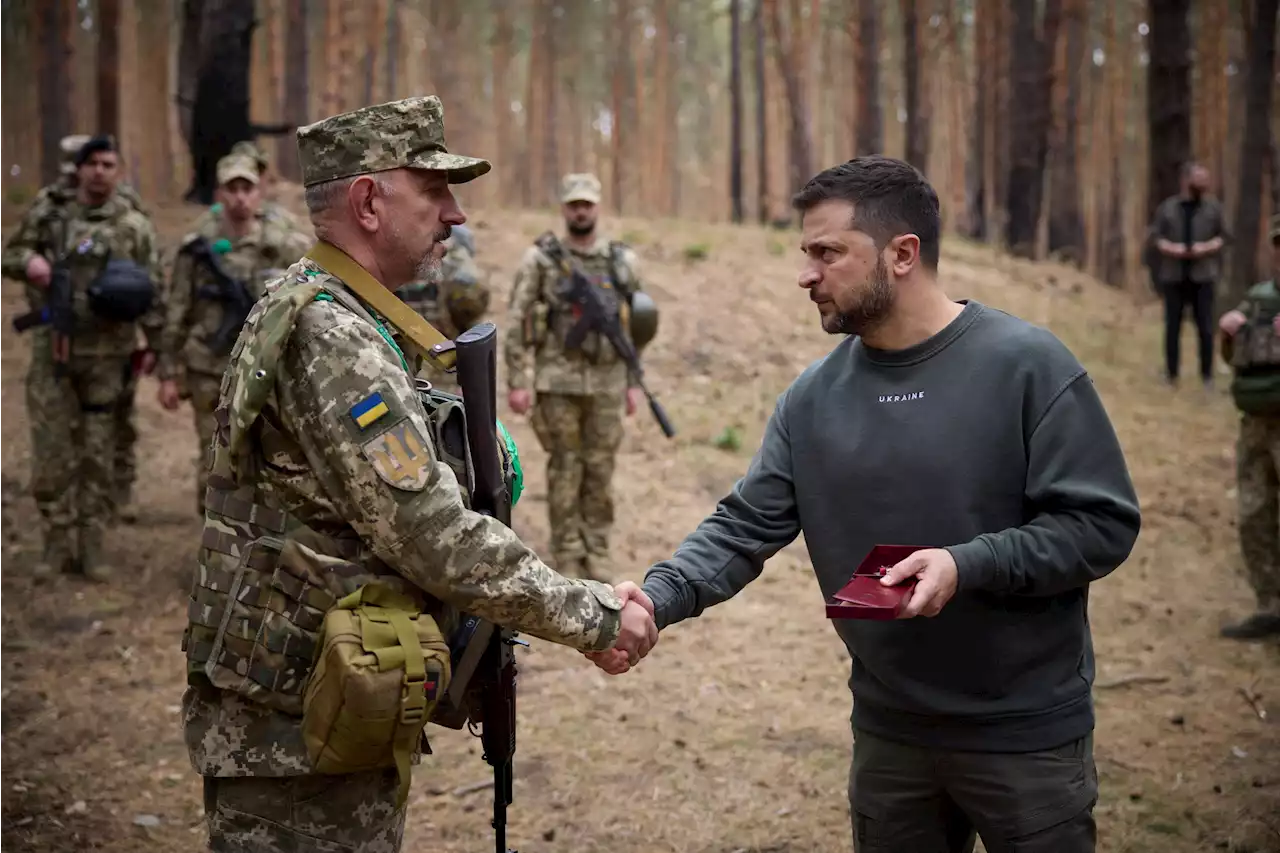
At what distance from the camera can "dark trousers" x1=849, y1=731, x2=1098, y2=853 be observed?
8.60 ft

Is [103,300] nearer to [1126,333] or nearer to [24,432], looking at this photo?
[24,432]

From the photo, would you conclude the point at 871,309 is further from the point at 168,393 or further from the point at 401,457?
the point at 168,393

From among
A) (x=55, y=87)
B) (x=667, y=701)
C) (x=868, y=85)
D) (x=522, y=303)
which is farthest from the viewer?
(x=55, y=87)

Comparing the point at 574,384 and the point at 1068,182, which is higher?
the point at 1068,182

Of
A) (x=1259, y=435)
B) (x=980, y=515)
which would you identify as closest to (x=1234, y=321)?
(x=1259, y=435)

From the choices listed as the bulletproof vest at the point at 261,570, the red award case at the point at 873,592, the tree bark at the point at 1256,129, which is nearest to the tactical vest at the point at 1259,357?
the red award case at the point at 873,592

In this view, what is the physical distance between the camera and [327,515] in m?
2.54

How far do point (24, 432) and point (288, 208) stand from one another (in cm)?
449

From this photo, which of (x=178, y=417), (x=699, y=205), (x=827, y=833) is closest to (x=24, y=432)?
(x=178, y=417)

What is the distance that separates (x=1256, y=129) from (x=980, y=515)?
51.6 ft

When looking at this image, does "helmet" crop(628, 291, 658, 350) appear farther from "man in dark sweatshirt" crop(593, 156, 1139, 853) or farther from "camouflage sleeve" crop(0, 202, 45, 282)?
"man in dark sweatshirt" crop(593, 156, 1139, 853)

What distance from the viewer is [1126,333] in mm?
16219

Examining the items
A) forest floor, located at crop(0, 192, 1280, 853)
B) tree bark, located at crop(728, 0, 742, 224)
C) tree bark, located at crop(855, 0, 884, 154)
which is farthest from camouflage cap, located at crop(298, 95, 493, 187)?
tree bark, located at crop(728, 0, 742, 224)

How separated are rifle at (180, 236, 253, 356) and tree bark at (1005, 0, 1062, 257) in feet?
51.4
